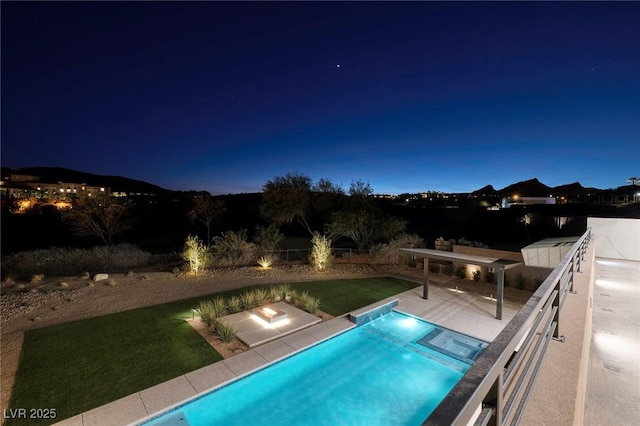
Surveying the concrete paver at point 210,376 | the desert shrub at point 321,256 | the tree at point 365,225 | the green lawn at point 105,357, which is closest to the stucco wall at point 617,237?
the tree at point 365,225

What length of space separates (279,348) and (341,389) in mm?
1475

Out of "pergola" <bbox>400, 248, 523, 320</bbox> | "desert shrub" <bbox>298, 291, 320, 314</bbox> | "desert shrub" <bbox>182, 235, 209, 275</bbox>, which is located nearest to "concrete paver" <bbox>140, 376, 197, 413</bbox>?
"desert shrub" <bbox>298, 291, 320, 314</bbox>

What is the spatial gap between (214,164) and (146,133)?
32.8ft

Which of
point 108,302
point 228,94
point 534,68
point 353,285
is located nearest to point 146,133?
point 228,94

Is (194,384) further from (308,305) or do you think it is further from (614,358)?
(614,358)

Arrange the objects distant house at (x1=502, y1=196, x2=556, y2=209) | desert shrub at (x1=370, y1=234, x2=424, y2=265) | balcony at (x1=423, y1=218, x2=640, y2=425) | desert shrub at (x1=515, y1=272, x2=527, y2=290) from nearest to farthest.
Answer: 1. balcony at (x1=423, y1=218, x2=640, y2=425)
2. desert shrub at (x1=515, y1=272, x2=527, y2=290)
3. desert shrub at (x1=370, y1=234, x2=424, y2=265)
4. distant house at (x1=502, y1=196, x2=556, y2=209)

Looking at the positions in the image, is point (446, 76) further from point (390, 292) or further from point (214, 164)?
point (214, 164)

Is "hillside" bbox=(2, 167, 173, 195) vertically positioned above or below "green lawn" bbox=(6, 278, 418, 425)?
above

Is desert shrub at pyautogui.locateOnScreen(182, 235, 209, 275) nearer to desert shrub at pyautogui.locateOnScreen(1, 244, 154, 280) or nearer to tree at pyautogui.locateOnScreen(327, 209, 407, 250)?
desert shrub at pyautogui.locateOnScreen(1, 244, 154, 280)

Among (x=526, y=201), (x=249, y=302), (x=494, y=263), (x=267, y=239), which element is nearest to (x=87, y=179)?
(x=267, y=239)

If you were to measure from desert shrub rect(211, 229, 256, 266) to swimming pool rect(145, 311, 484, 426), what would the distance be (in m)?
8.04

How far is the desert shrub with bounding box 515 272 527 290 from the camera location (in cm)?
1000

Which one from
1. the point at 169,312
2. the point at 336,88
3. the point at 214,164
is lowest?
the point at 169,312

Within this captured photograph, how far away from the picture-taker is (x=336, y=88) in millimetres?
16766
